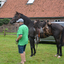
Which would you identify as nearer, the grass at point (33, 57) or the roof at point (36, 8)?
the grass at point (33, 57)

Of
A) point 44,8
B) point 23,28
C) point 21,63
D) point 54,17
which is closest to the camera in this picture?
point 23,28

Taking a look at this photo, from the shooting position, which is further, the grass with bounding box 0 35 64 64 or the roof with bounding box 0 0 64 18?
the roof with bounding box 0 0 64 18

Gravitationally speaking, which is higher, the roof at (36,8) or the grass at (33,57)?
the roof at (36,8)

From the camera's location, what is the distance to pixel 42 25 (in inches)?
300

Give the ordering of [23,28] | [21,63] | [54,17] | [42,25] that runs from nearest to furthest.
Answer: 1. [23,28]
2. [21,63]
3. [42,25]
4. [54,17]

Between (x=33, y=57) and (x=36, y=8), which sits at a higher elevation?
(x=36, y=8)

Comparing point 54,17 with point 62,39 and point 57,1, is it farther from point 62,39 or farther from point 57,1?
point 62,39

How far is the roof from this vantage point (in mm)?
24859

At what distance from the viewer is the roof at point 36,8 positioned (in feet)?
81.6

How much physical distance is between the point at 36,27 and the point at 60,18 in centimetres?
1848

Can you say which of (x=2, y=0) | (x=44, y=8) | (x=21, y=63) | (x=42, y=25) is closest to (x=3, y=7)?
(x=2, y=0)

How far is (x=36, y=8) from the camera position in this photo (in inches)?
1037

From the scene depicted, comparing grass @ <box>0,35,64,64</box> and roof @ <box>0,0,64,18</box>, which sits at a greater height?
roof @ <box>0,0,64,18</box>

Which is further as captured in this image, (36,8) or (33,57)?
(36,8)
